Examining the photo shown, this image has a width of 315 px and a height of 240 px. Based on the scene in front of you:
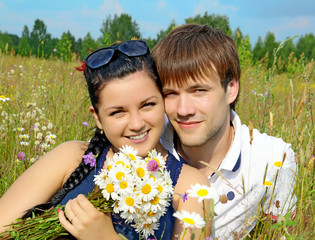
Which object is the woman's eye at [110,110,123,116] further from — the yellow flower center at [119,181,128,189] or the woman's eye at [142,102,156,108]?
the yellow flower center at [119,181,128,189]

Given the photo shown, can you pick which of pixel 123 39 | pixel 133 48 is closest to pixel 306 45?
pixel 123 39

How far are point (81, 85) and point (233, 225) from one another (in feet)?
10.8

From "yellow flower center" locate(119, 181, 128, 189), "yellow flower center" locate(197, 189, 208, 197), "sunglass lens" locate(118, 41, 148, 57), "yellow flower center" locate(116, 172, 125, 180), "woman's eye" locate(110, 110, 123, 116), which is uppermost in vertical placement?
"sunglass lens" locate(118, 41, 148, 57)

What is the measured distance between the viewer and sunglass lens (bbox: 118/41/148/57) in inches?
79.8

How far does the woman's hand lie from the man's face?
0.95 metres

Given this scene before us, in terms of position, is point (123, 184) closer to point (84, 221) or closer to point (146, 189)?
point (146, 189)

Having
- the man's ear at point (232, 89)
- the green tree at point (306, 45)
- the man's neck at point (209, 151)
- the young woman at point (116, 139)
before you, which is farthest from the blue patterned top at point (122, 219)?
the green tree at point (306, 45)

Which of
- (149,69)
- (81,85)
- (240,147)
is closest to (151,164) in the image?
(149,69)

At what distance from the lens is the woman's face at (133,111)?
1.88 m

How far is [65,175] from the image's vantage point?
2074 mm

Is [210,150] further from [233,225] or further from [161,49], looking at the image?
[161,49]

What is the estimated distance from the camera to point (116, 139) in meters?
1.97

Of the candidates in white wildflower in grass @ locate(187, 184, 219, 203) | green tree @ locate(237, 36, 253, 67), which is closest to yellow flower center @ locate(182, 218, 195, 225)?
white wildflower in grass @ locate(187, 184, 219, 203)

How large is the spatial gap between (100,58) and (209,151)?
1117mm
